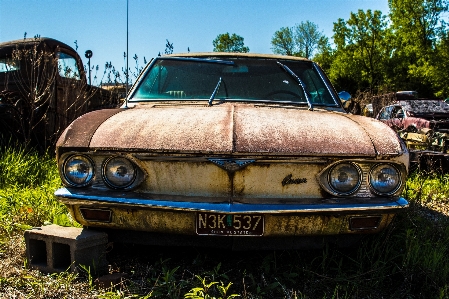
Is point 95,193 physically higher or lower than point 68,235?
higher

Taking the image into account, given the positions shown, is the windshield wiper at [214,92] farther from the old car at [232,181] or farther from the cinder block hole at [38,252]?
the cinder block hole at [38,252]

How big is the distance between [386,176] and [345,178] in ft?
0.77

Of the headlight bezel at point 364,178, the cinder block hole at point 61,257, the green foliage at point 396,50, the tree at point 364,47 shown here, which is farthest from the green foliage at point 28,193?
the tree at point 364,47

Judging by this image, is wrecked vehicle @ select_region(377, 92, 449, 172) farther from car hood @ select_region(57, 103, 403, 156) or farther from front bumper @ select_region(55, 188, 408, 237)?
front bumper @ select_region(55, 188, 408, 237)

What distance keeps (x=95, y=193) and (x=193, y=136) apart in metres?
0.62

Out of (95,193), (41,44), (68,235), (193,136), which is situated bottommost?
(68,235)

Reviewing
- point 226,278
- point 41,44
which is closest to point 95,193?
point 226,278

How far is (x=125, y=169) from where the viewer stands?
2.45m

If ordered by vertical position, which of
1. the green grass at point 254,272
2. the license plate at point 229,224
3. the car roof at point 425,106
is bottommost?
the green grass at point 254,272

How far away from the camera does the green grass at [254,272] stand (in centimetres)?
240

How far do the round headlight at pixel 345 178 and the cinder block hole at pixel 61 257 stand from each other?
1.61 metres

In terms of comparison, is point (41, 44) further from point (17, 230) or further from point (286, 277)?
point (286, 277)

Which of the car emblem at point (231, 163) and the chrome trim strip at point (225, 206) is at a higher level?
the car emblem at point (231, 163)

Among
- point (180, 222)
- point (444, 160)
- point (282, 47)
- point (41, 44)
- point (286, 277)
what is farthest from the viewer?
point (282, 47)
